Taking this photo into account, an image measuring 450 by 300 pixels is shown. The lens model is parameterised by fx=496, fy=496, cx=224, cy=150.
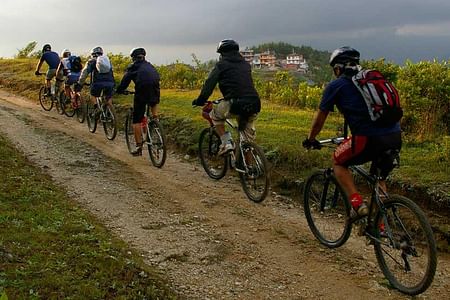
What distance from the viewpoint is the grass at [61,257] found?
4.72 m

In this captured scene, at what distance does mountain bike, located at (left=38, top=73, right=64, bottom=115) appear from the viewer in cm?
1794

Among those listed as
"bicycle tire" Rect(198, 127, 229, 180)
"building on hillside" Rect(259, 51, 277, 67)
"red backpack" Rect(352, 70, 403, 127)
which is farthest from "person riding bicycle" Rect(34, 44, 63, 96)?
"building on hillside" Rect(259, 51, 277, 67)

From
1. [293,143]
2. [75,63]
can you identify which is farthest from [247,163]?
[75,63]

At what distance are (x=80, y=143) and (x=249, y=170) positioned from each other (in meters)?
5.94

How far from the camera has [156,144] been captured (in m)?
10.6

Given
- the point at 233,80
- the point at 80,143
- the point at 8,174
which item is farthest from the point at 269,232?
the point at 80,143

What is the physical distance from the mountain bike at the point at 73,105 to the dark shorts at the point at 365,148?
38.2 feet

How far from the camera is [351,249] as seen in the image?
6547 mm

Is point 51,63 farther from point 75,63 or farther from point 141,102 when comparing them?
point 141,102

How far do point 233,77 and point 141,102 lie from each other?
9.35ft

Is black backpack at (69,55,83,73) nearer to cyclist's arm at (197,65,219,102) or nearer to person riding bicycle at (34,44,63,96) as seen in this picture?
person riding bicycle at (34,44,63,96)

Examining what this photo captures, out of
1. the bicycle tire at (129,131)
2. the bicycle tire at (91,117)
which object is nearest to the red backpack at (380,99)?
the bicycle tire at (129,131)

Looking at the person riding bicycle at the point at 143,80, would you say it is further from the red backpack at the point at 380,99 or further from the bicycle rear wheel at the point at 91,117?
the red backpack at the point at 380,99

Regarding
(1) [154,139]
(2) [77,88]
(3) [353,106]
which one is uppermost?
(3) [353,106]
